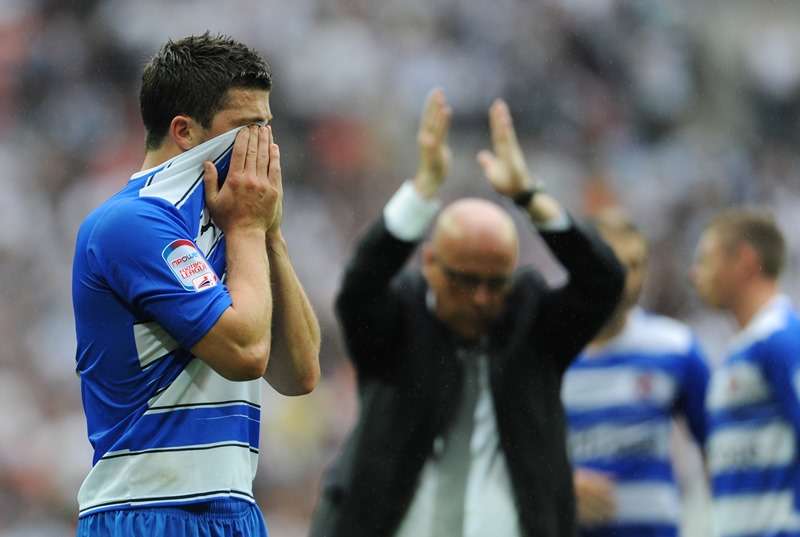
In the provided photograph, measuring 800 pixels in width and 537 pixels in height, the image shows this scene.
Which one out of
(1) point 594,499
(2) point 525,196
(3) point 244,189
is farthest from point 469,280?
(3) point 244,189

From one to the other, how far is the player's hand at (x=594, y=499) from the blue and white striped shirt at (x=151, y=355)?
2857 millimetres

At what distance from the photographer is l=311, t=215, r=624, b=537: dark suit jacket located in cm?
470

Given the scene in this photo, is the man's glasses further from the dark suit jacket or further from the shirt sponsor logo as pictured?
the shirt sponsor logo

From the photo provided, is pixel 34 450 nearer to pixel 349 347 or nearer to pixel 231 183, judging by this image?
pixel 349 347

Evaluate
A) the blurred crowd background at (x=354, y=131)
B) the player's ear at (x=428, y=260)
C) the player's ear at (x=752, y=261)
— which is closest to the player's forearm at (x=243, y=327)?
the player's ear at (x=428, y=260)

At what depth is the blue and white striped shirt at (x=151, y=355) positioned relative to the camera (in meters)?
3.00

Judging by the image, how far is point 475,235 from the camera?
4.89 meters

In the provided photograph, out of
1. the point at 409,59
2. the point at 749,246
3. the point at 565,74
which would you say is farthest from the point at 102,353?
the point at 565,74

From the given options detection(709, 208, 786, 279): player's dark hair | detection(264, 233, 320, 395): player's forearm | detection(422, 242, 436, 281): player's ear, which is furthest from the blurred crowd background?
detection(264, 233, 320, 395): player's forearm

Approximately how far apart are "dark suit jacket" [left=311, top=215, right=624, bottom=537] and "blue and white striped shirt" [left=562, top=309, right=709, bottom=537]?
108 centimetres

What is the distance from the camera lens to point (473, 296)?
486 centimetres

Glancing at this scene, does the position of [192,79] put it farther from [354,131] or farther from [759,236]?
[354,131]

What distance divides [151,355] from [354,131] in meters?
9.62

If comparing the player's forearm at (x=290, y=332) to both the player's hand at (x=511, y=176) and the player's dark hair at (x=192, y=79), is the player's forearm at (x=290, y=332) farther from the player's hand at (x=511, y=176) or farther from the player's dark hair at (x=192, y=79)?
the player's hand at (x=511, y=176)
